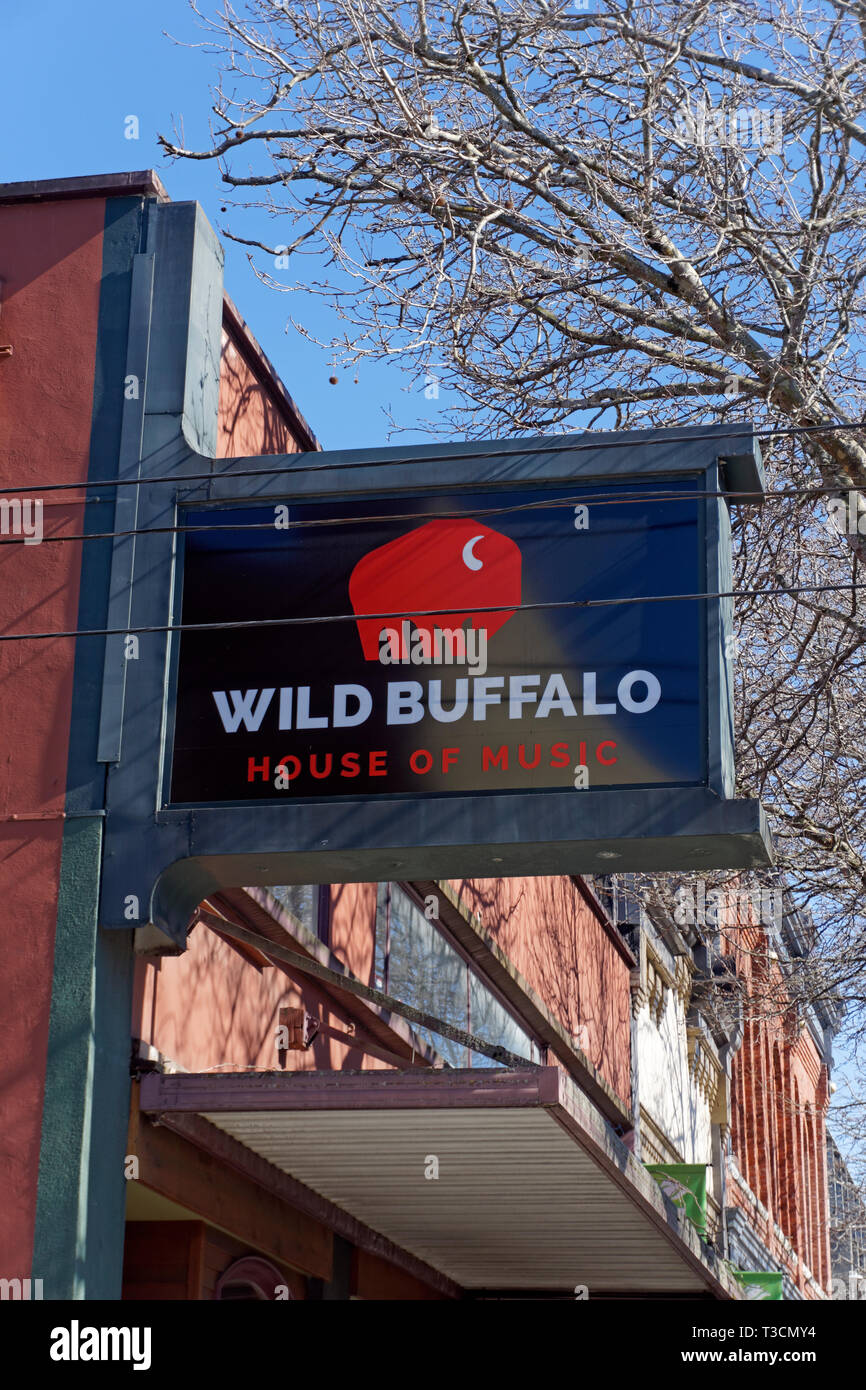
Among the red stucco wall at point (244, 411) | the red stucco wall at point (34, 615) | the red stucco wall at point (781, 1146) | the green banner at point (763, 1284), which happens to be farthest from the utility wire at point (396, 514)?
the red stucco wall at point (781, 1146)

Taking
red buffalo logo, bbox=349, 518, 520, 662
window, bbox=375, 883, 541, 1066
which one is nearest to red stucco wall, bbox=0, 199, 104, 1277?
red buffalo logo, bbox=349, 518, 520, 662

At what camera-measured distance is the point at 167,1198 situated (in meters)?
8.71

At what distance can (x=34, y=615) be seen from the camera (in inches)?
339

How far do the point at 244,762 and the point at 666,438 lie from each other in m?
2.39

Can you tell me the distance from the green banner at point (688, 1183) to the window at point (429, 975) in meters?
1.75

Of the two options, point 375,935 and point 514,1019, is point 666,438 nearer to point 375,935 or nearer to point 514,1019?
point 375,935

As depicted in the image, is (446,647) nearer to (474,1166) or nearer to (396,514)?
(396,514)

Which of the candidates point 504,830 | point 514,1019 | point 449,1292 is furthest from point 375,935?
point 504,830

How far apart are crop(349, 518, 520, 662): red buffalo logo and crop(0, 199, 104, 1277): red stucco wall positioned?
1453 mm

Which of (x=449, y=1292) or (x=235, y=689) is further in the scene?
(x=449, y=1292)

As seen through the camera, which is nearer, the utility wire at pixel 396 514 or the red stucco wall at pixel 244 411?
the utility wire at pixel 396 514

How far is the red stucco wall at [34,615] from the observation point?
7.77 m

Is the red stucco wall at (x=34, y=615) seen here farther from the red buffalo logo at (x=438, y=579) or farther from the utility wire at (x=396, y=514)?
the red buffalo logo at (x=438, y=579)

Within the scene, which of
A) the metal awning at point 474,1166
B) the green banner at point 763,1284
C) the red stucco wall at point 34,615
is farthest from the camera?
the green banner at point 763,1284
